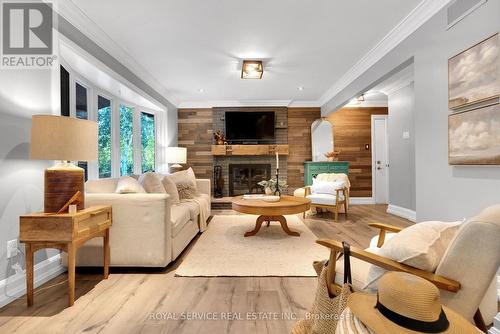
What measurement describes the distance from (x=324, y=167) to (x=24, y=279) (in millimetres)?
5293

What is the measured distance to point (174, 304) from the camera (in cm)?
189

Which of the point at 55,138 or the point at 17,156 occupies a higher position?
the point at 55,138

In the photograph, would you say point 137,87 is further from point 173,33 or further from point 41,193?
point 41,193

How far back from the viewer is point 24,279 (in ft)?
6.77

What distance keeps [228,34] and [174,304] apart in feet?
9.47

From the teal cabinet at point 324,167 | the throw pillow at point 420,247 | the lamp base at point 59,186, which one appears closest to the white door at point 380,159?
the teal cabinet at point 324,167

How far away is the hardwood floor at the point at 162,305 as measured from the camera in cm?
163

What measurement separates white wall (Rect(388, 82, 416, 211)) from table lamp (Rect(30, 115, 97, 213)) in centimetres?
509

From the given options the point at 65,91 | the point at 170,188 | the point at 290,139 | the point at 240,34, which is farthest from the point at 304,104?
the point at 65,91

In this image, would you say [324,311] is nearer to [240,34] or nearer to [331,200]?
[240,34]

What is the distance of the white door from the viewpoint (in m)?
6.40

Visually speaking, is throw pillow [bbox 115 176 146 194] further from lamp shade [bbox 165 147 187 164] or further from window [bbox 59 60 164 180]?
lamp shade [bbox 165 147 187 164]

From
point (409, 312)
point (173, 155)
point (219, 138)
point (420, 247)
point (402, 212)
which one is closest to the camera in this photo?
point (409, 312)

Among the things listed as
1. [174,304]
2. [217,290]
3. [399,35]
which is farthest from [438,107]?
[174,304]
